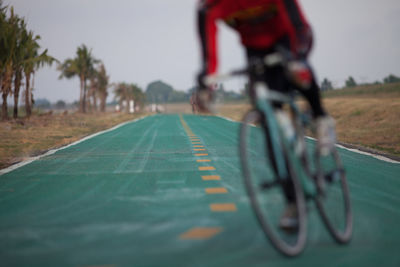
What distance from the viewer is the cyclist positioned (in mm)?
3002

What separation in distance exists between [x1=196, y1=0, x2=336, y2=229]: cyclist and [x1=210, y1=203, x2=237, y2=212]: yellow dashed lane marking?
4.16ft

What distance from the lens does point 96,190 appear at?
566 centimetres

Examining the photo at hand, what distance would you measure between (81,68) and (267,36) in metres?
63.9

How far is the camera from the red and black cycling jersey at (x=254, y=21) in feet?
9.84

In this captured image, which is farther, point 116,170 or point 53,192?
point 116,170

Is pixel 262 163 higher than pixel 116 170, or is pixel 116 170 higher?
pixel 262 163

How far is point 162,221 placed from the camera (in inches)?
158

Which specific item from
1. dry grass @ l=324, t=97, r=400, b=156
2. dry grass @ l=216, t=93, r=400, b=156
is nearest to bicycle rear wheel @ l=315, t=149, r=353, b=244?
dry grass @ l=216, t=93, r=400, b=156

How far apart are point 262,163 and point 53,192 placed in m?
3.40

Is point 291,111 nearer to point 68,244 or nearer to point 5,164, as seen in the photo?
point 68,244

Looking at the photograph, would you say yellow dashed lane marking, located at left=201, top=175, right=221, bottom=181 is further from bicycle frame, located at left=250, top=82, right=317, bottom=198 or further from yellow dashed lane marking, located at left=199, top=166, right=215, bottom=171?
bicycle frame, located at left=250, top=82, right=317, bottom=198

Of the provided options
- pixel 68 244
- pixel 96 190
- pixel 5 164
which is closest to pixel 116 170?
pixel 96 190

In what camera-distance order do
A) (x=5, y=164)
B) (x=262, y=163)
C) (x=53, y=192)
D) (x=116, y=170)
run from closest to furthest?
(x=262, y=163) < (x=53, y=192) < (x=116, y=170) < (x=5, y=164)

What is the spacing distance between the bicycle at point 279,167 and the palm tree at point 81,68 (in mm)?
62475
